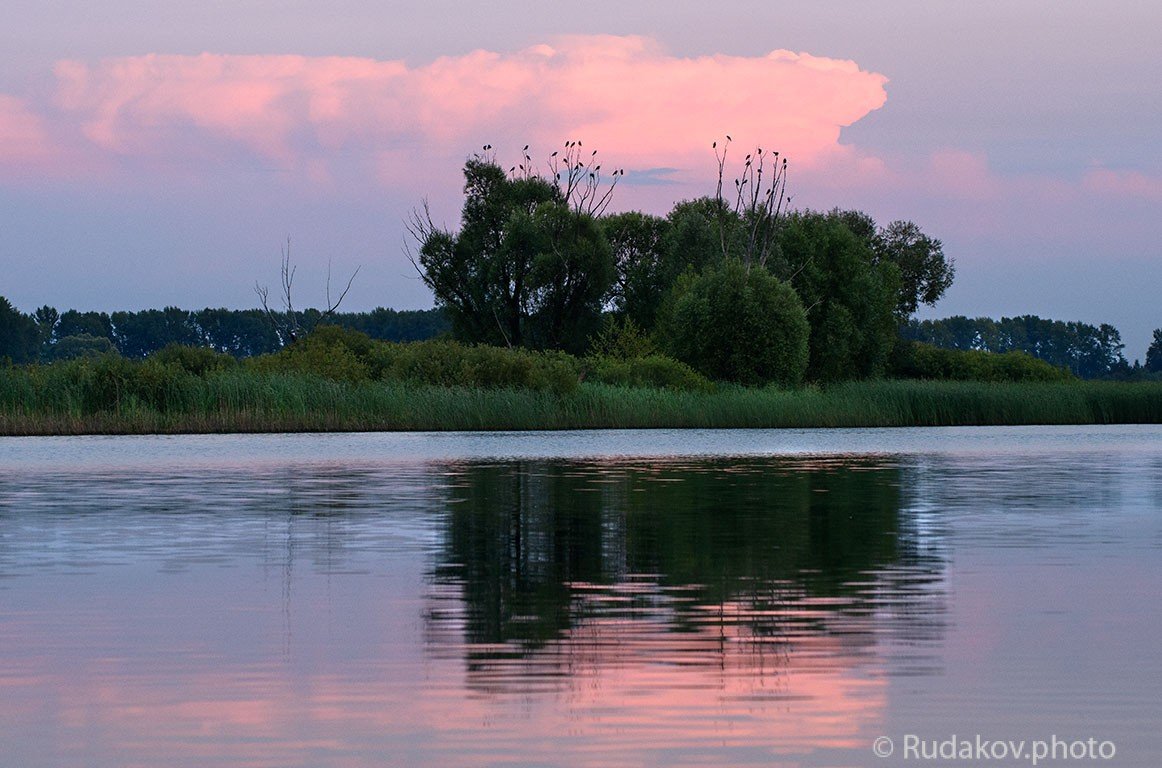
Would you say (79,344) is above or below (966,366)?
above

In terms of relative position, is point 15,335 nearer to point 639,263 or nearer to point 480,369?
point 639,263

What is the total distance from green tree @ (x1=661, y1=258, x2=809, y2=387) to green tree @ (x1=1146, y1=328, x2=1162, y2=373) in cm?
9705

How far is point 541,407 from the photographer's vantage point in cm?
6006

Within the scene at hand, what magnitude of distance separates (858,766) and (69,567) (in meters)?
10.4

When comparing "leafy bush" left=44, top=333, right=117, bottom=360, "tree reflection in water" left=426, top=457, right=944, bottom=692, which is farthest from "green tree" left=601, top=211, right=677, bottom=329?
"tree reflection in water" left=426, top=457, right=944, bottom=692

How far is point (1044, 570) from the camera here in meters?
15.4

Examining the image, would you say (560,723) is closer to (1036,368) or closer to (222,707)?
(222,707)

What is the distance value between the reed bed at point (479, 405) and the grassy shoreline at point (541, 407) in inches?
1.6

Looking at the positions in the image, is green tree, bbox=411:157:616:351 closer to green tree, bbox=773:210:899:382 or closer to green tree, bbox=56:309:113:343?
green tree, bbox=773:210:899:382

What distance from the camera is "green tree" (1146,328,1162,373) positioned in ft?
549

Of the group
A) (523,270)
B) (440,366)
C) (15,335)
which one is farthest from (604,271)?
(15,335)

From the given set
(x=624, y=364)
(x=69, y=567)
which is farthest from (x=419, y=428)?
(x=69, y=567)

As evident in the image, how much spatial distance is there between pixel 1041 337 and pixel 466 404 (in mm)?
138905

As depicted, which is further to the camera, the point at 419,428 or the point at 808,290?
the point at 808,290
